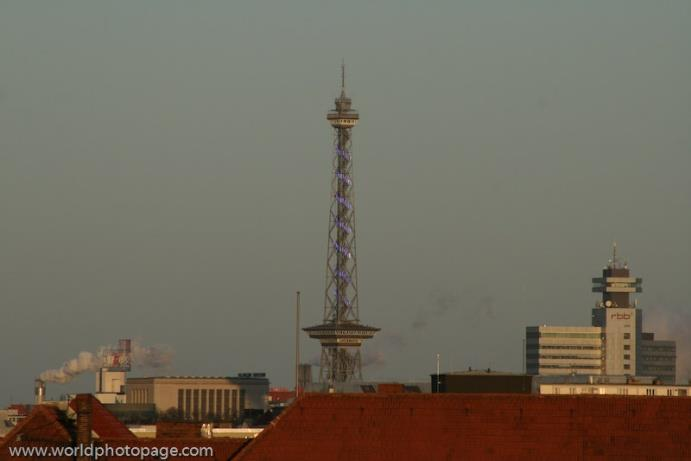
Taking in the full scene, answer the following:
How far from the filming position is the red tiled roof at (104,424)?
330 ft

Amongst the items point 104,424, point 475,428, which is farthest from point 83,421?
point 475,428

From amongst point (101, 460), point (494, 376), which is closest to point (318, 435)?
point (101, 460)

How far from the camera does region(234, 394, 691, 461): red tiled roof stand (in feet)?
308

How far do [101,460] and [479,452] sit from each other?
17.2 metres

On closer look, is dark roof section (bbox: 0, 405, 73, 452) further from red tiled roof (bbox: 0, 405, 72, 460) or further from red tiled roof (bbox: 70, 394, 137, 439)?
red tiled roof (bbox: 70, 394, 137, 439)

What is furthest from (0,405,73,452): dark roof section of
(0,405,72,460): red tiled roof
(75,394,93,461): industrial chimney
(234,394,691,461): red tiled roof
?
(234,394,691,461): red tiled roof

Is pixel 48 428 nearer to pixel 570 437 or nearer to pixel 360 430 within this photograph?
pixel 360 430

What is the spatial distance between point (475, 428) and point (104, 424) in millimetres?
18943

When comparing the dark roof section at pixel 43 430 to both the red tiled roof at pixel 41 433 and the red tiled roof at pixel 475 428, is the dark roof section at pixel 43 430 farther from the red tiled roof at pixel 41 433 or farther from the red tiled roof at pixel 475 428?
the red tiled roof at pixel 475 428

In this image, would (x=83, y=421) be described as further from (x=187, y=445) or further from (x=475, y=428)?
(x=475, y=428)

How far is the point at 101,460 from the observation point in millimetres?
96250

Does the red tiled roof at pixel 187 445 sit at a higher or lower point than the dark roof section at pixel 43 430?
lower

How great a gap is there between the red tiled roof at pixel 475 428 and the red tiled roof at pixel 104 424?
8393 mm

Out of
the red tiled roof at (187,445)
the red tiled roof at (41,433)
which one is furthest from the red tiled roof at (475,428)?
the red tiled roof at (41,433)
